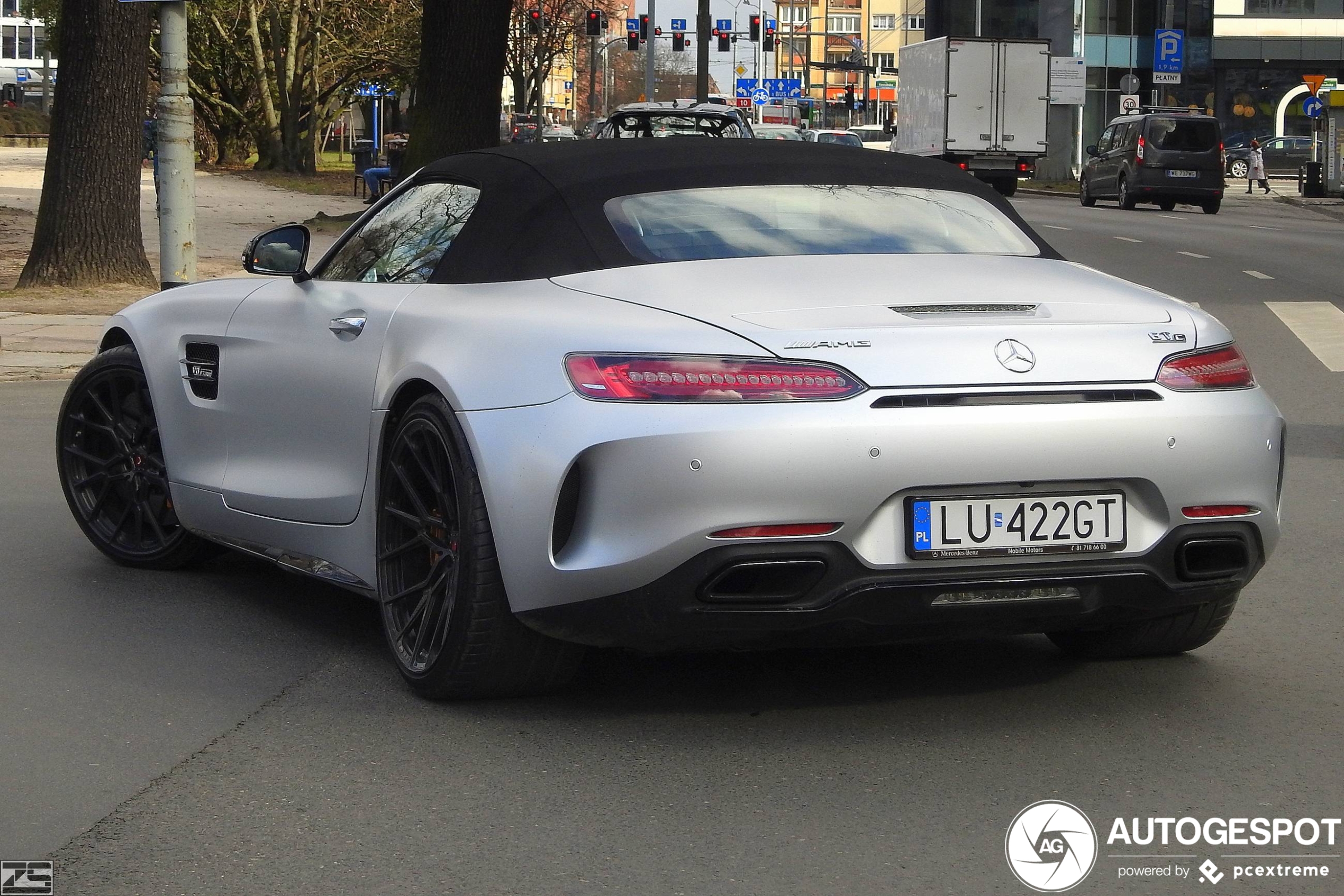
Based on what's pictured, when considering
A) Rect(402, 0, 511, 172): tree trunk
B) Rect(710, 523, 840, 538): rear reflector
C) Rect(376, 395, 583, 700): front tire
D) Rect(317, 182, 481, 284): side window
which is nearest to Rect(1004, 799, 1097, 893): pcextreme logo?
Rect(710, 523, 840, 538): rear reflector

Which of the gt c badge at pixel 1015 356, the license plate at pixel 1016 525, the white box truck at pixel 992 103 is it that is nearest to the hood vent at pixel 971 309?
the gt c badge at pixel 1015 356

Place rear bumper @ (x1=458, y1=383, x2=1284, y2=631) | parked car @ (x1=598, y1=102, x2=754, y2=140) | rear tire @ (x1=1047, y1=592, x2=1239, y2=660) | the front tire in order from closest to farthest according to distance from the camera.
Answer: rear bumper @ (x1=458, y1=383, x2=1284, y2=631)
the front tire
rear tire @ (x1=1047, y1=592, x2=1239, y2=660)
parked car @ (x1=598, y1=102, x2=754, y2=140)

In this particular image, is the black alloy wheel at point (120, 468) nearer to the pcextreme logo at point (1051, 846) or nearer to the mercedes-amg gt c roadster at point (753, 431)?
the mercedes-amg gt c roadster at point (753, 431)

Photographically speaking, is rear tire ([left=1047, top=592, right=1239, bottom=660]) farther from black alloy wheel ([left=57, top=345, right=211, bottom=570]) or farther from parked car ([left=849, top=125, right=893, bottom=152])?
parked car ([left=849, top=125, right=893, bottom=152])

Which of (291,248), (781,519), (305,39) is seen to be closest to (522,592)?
(781,519)

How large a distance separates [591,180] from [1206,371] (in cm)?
159

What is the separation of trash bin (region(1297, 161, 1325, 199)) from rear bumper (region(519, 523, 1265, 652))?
1719 inches

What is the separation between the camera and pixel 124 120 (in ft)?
56.5

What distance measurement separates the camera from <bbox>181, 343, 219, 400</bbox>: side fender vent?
235 inches

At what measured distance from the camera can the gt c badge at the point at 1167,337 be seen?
176 inches

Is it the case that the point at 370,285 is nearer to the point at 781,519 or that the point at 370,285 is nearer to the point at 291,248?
Answer: the point at 291,248

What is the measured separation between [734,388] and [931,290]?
614 mm

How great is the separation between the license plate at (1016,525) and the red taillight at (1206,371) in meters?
0.31

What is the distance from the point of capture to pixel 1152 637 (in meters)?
5.20
